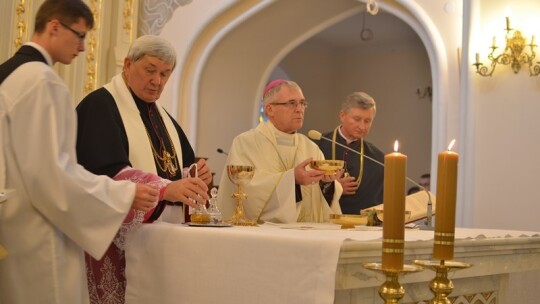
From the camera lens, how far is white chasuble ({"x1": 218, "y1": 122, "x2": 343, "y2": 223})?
389 centimetres

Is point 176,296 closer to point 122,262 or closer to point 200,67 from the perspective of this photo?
point 122,262

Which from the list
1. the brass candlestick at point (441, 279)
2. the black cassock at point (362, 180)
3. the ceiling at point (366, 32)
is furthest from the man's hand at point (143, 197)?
the ceiling at point (366, 32)

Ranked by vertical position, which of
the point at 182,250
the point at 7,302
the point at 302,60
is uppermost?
the point at 302,60

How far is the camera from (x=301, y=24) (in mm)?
10047

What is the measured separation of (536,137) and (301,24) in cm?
449

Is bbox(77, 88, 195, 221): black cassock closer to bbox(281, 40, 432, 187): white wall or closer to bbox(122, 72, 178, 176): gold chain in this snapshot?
bbox(122, 72, 178, 176): gold chain

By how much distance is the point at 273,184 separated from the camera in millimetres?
3895

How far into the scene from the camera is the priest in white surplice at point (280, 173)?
12.8 feet

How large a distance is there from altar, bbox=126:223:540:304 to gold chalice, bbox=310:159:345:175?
72 centimetres

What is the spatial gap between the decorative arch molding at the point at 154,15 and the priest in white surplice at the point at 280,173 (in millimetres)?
4240

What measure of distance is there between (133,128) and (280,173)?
87 centimetres

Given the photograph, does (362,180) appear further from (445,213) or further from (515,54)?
(445,213)

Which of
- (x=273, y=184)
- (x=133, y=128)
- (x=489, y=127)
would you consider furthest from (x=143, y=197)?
(x=489, y=127)

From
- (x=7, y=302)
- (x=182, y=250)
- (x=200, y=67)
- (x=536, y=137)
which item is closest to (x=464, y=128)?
(x=536, y=137)
